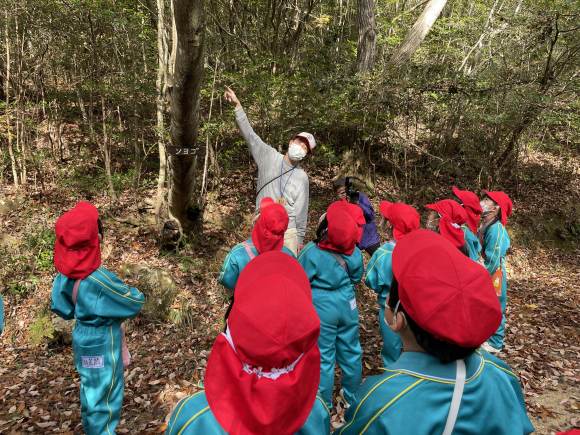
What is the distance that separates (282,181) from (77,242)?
2.33 metres

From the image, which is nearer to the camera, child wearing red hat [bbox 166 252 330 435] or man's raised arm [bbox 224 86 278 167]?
child wearing red hat [bbox 166 252 330 435]

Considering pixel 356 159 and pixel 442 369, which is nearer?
pixel 442 369

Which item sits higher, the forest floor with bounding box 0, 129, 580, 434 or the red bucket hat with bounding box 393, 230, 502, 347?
the red bucket hat with bounding box 393, 230, 502, 347

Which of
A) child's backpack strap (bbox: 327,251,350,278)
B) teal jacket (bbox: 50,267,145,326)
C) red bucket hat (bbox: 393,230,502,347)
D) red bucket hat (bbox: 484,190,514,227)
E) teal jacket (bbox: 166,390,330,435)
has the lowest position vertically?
teal jacket (bbox: 50,267,145,326)

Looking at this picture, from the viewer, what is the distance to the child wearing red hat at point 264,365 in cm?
111

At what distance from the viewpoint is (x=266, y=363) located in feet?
3.69

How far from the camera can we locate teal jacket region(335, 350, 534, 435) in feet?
4.21

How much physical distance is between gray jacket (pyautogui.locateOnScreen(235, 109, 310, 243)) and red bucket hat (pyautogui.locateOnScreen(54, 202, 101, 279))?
2.05 metres

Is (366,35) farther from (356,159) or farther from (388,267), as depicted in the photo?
(388,267)

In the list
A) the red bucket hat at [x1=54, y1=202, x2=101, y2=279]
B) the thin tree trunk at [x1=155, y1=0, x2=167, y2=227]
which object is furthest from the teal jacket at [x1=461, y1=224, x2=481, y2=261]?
the thin tree trunk at [x1=155, y1=0, x2=167, y2=227]

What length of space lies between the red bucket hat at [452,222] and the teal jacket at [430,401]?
9.62ft

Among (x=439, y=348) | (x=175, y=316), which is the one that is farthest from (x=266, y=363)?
(x=175, y=316)

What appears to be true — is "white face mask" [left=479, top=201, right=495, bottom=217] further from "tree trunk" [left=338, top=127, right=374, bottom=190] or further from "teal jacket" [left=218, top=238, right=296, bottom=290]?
"tree trunk" [left=338, top=127, right=374, bottom=190]

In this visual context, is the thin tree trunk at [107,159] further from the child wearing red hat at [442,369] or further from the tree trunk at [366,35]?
the child wearing red hat at [442,369]
